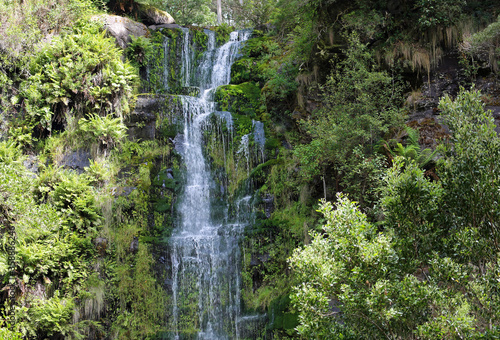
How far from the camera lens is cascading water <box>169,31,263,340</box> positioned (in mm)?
10367

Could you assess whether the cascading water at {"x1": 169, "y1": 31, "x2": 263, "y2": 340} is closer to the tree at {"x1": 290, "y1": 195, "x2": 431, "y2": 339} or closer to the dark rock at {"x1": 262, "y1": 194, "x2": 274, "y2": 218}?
the dark rock at {"x1": 262, "y1": 194, "x2": 274, "y2": 218}

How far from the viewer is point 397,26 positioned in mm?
10938

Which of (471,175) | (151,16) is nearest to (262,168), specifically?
(471,175)

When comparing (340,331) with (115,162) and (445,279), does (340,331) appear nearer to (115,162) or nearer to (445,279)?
(445,279)

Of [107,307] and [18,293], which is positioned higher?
[18,293]

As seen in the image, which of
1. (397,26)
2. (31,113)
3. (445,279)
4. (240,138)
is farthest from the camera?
(240,138)

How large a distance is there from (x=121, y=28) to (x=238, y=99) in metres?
6.32

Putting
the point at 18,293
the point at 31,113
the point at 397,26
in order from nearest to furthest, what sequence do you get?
the point at 18,293 → the point at 397,26 → the point at 31,113

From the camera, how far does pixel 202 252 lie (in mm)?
11023

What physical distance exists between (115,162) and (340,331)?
31.3 feet

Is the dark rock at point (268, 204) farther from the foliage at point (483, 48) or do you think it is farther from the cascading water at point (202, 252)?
the foliage at point (483, 48)

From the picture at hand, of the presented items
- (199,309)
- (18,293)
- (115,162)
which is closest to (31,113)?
(115,162)

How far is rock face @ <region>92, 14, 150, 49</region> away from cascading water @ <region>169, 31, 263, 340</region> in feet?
15.0

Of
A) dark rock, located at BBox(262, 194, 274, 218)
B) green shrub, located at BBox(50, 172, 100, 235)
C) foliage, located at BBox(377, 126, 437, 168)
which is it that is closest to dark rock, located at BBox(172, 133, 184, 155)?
green shrub, located at BBox(50, 172, 100, 235)
